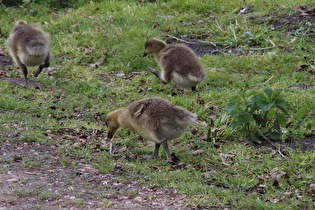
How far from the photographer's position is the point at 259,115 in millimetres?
6453

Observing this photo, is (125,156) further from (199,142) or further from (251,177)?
(251,177)

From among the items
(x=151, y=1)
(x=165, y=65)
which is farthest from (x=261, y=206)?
(x=151, y=1)

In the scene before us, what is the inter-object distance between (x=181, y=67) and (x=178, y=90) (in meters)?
0.69

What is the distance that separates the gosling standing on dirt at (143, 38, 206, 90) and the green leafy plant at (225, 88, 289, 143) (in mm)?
1746

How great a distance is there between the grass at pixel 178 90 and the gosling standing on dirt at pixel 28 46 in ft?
1.64

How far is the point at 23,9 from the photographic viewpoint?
44.9 feet

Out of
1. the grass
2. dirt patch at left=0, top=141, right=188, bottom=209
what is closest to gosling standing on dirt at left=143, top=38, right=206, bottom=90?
the grass

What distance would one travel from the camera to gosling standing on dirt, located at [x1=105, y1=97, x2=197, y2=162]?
5.77m

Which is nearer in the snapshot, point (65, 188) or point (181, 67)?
point (65, 188)

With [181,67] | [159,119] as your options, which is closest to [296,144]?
[159,119]

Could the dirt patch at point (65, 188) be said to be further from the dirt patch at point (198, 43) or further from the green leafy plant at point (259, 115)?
the dirt patch at point (198, 43)

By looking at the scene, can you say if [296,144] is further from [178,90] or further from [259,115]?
[178,90]

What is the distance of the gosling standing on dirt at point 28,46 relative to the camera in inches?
328

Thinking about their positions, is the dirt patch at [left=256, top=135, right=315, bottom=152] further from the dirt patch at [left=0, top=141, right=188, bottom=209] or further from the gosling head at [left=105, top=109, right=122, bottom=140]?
the gosling head at [left=105, top=109, right=122, bottom=140]
